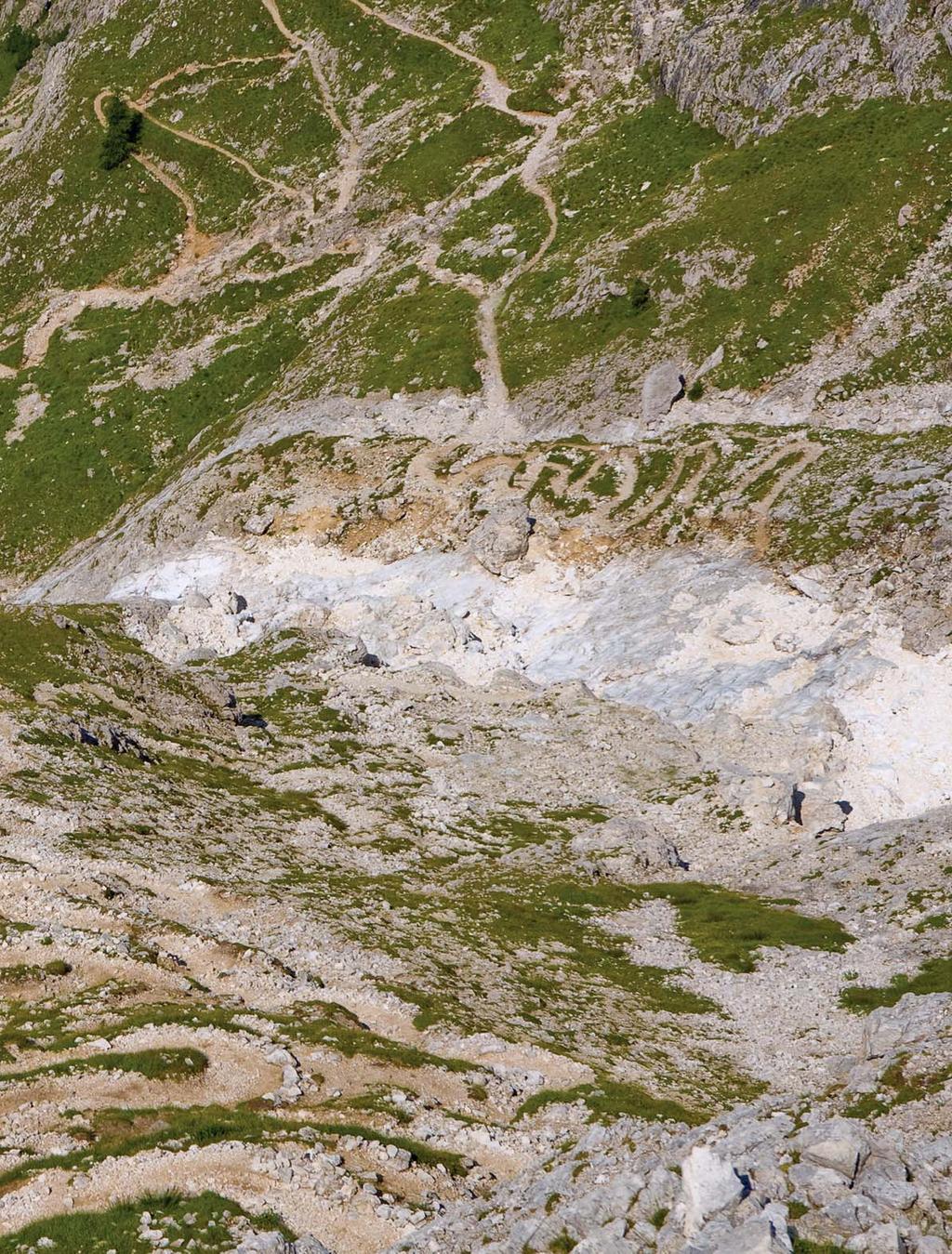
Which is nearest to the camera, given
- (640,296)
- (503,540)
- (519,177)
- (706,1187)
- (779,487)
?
(706,1187)

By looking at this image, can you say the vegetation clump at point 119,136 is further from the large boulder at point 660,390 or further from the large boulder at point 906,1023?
the large boulder at point 906,1023

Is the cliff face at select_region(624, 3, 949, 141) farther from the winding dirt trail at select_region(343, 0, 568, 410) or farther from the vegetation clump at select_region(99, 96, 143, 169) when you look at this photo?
the vegetation clump at select_region(99, 96, 143, 169)

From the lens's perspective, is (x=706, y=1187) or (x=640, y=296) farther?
(x=640, y=296)

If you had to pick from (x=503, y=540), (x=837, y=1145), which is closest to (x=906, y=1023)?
(x=837, y=1145)

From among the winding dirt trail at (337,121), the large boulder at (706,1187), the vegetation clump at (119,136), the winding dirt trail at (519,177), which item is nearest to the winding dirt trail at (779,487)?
the winding dirt trail at (519,177)

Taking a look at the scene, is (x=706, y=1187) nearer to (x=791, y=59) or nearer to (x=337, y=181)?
(x=791, y=59)

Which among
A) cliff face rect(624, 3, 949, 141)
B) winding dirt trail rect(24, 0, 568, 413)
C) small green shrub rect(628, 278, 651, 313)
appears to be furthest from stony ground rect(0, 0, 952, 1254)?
winding dirt trail rect(24, 0, 568, 413)

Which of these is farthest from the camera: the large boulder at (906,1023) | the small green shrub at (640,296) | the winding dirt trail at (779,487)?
the small green shrub at (640,296)

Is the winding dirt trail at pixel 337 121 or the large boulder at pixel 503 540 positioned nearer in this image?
the large boulder at pixel 503 540

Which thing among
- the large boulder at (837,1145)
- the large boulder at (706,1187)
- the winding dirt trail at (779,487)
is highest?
the large boulder at (706,1187)
